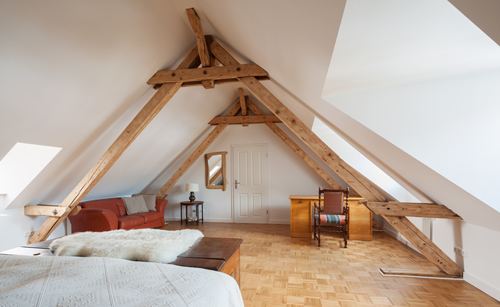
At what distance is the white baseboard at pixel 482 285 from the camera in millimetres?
2770

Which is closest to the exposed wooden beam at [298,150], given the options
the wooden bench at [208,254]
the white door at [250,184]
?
the white door at [250,184]

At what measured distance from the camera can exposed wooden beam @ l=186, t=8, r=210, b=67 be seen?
3416mm

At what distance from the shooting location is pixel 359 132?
9.46ft

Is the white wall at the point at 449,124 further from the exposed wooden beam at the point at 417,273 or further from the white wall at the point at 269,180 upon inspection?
the white wall at the point at 269,180

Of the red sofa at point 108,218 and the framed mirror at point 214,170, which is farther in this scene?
the framed mirror at point 214,170

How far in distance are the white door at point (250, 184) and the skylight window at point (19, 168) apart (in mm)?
4234

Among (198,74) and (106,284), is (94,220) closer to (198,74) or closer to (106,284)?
(198,74)

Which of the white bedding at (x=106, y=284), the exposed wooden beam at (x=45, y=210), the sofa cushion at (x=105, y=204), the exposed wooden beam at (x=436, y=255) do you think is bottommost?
the exposed wooden beam at (x=436, y=255)

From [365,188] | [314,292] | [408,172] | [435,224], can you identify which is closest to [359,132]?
[408,172]

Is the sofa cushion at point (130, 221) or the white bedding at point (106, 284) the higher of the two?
the white bedding at point (106, 284)

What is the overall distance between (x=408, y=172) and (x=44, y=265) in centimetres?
317

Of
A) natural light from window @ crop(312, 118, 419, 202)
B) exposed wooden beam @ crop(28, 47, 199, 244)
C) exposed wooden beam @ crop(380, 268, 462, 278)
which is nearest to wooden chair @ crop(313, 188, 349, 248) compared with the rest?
natural light from window @ crop(312, 118, 419, 202)

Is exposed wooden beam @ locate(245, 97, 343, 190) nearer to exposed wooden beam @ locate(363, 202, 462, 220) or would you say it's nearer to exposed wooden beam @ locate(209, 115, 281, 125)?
exposed wooden beam @ locate(209, 115, 281, 125)

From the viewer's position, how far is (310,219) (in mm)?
5473
